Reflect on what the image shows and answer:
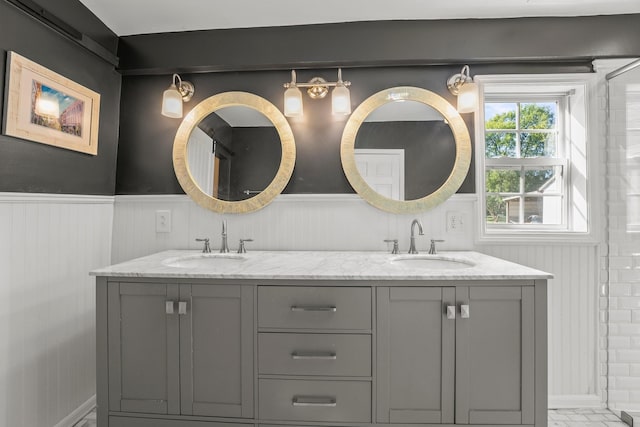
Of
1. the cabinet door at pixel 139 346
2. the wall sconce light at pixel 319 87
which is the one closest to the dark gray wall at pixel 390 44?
the wall sconce light at pixel 319 87

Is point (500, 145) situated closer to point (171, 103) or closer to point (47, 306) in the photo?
point (171, 103)

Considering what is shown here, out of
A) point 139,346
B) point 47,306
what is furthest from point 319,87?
point 47,306

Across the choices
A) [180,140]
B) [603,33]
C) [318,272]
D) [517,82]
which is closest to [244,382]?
[318,272]

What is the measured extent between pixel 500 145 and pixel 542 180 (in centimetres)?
36

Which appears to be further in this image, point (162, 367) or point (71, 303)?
point (71, 303)

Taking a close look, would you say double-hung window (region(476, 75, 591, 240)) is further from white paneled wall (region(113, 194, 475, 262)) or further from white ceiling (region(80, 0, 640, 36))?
white ceiling (region(80, 0, 640, 36))

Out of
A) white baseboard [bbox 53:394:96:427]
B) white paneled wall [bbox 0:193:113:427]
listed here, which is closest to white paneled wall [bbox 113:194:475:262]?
white paneled wall [bbox 0:193:113:427]

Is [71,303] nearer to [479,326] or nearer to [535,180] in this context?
[479,326]

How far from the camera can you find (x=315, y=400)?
53.7 inches

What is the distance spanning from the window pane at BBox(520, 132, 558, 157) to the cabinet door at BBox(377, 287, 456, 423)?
1358 mm

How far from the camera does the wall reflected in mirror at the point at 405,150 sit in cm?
199

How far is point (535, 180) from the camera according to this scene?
210 cm

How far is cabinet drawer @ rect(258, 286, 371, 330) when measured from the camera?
53.7 inches

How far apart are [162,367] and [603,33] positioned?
10.0 feet
